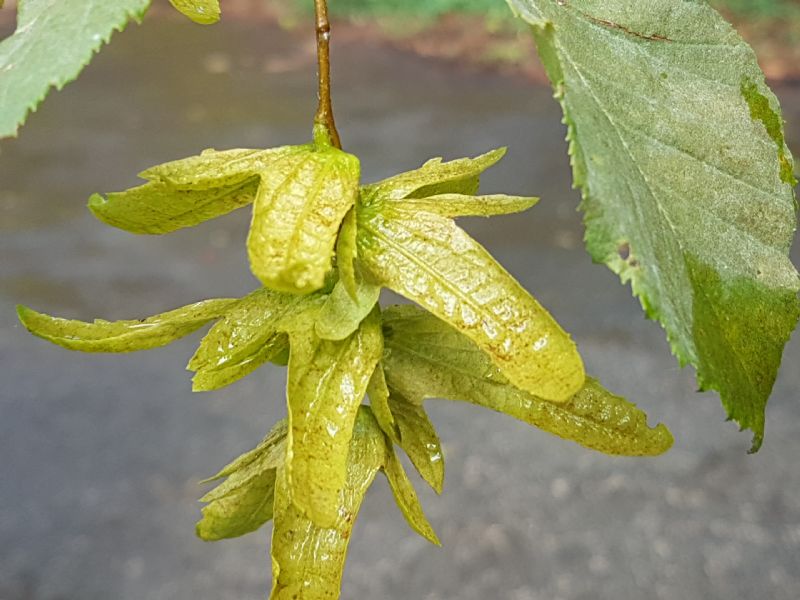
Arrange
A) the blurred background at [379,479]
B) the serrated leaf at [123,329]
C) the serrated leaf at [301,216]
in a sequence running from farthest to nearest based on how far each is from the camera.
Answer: the blurred background at [379,479] < the serrated leaf at [123,329] < the serrated leaf at [301,216]

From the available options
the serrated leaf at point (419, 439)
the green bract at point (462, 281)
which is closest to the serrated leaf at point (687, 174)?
the green bract at point (462, 281)

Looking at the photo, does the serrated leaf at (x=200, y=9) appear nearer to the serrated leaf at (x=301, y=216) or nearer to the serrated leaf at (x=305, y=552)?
the serrated leaf at (x=301, y=216)

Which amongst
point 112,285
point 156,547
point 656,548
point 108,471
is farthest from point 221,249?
point 656,548

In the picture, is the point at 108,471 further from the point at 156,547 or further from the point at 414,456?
the point at 414,456

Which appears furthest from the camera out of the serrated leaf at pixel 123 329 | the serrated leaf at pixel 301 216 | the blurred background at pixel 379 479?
the blurred background at pixel 379 479

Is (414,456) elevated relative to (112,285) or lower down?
elevated

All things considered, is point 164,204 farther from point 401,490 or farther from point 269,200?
point 401,490

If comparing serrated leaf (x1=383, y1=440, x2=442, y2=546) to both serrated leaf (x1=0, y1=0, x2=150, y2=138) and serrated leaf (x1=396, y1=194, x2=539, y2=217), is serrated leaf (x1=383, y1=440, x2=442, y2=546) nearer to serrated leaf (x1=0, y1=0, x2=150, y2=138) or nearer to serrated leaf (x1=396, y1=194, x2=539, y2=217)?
serrated leaf (x1=396, y1=194, x2=539, y2=217)
